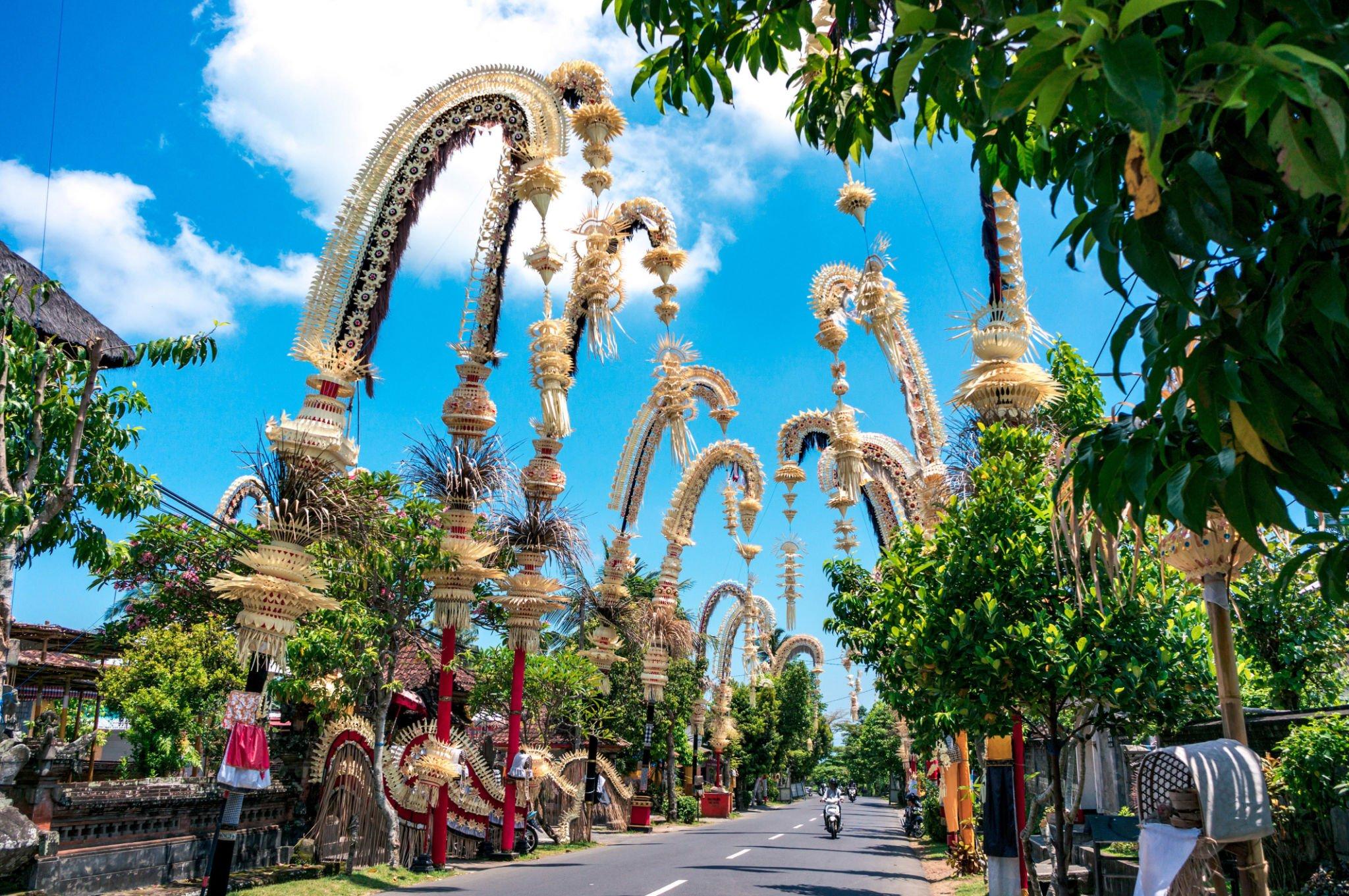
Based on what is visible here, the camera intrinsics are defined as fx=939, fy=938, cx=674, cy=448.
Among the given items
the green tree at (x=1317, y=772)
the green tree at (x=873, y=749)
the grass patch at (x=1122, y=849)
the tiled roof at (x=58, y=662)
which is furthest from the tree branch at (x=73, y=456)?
the green tree at (x=873, y=749)

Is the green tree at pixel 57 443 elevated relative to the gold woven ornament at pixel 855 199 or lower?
lower

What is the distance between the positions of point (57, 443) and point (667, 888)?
29.7 ft

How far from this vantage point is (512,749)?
1731cm

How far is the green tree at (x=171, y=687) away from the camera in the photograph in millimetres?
21094

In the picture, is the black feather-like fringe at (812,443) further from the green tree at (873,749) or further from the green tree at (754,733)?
the green tree at (873,749)

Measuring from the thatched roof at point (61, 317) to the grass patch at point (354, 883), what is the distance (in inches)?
286

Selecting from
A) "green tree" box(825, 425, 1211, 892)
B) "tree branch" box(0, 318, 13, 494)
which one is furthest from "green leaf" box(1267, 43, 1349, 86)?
"tree branch" box(0, 318, 13, 494)

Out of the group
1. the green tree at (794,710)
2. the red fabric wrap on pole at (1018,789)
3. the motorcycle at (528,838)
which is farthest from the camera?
the green tree at (794,710)

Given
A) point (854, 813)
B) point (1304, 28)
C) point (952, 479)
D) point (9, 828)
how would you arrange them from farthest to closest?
point (854, 813) → point (952, 479) → point (9, 828) → point (1304, 28)

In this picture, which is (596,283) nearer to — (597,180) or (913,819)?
(597,180)

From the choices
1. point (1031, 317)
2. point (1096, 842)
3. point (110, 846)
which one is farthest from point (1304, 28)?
point (110, 846)

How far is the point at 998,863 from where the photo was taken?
10.7m

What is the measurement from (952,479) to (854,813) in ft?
135

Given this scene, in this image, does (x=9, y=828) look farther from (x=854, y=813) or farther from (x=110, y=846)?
(x=854, y=813)
